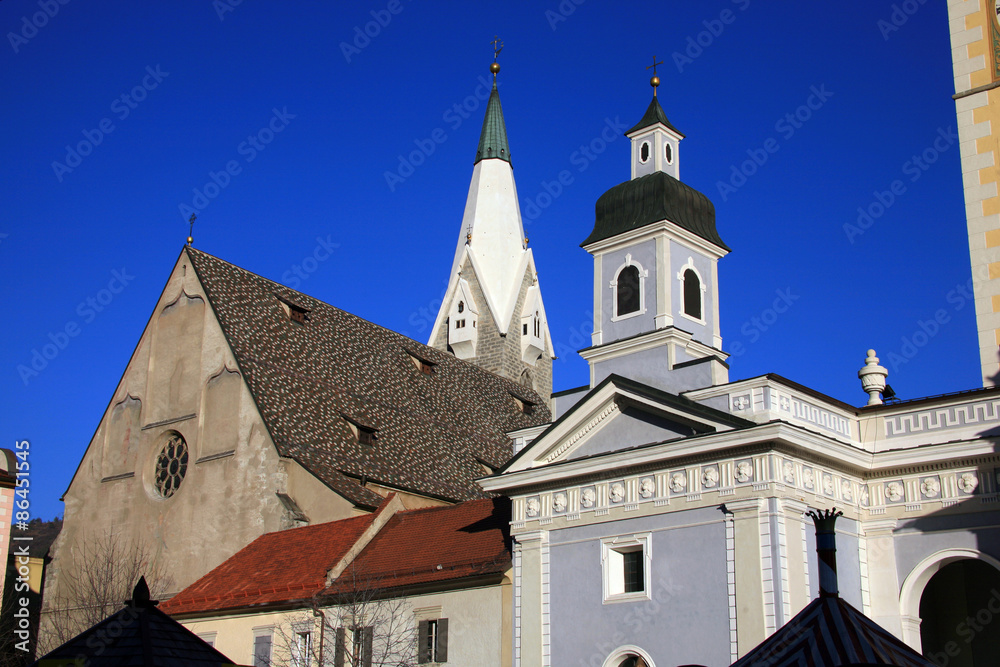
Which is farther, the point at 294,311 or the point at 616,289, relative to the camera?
the point at 294,311

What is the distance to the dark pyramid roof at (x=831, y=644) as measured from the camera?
981cm

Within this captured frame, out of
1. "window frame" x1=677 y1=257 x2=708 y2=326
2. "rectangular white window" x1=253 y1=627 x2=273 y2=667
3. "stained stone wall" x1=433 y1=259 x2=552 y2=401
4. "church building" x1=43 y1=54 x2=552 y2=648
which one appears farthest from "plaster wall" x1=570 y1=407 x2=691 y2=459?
"stained stone wall" x1=433 y1=259 x2=552 y2=401

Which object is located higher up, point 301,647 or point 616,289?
point 616,289

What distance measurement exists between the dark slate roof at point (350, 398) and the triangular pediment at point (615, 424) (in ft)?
29.1

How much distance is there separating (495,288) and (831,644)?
154 feet

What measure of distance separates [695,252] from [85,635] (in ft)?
55.0

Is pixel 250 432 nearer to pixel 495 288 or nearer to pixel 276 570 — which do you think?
pixel 276 570

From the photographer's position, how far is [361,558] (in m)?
26.8

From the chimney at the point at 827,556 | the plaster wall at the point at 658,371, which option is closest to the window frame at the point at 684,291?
the plaster wall at the point at 658,371

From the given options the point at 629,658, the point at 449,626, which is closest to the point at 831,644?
the point at 629,658

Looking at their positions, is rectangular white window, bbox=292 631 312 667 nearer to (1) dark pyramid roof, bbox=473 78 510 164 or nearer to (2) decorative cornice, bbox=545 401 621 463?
(2) decorative cornice, bbox=545 401 621 463

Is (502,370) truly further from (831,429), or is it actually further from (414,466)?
(831,429)

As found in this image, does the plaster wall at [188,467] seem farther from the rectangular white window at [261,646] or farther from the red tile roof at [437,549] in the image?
the rectangular white window at [261,646]

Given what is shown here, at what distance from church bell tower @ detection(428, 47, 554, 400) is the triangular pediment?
30812 millimetres
